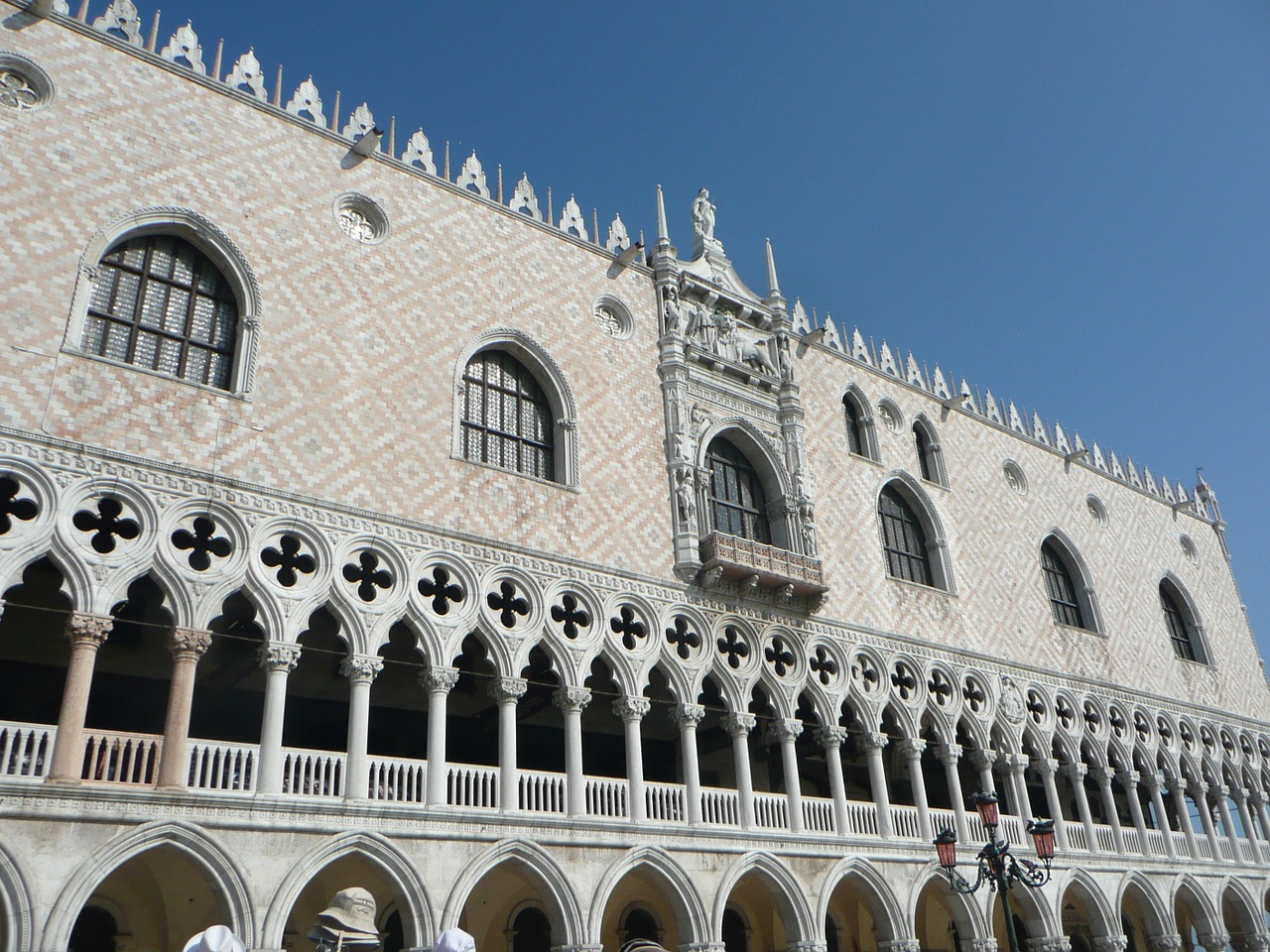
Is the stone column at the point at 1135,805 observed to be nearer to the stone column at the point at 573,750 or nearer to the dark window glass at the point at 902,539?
the dark window glass at the point at 902,539

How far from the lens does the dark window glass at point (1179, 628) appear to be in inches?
930

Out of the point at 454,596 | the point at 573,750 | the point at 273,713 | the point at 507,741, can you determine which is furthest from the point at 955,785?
the point at 273,713

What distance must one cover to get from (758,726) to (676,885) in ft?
14.6

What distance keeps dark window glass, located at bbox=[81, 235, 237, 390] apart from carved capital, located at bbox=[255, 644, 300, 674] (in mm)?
3136

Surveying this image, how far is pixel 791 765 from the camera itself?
1447cm

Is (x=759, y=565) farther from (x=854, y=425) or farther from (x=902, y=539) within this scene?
(x=854, y=425)

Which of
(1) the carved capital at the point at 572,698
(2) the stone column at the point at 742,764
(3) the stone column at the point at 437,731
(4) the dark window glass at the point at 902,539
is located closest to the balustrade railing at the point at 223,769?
(3) the stone column at the point at 437,731

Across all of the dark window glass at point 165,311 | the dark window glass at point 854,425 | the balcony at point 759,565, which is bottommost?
the balcony at point 759,565

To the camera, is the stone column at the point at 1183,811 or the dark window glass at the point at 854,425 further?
the stone column at the point at 1183,811

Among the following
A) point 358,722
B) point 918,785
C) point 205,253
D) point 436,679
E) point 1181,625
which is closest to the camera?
point 358,722

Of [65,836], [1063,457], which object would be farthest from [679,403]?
[1063,457]

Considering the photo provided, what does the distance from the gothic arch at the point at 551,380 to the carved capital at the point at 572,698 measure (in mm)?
2777

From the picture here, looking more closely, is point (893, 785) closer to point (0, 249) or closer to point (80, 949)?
point (80, 949)

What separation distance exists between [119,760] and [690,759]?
6.68 m
